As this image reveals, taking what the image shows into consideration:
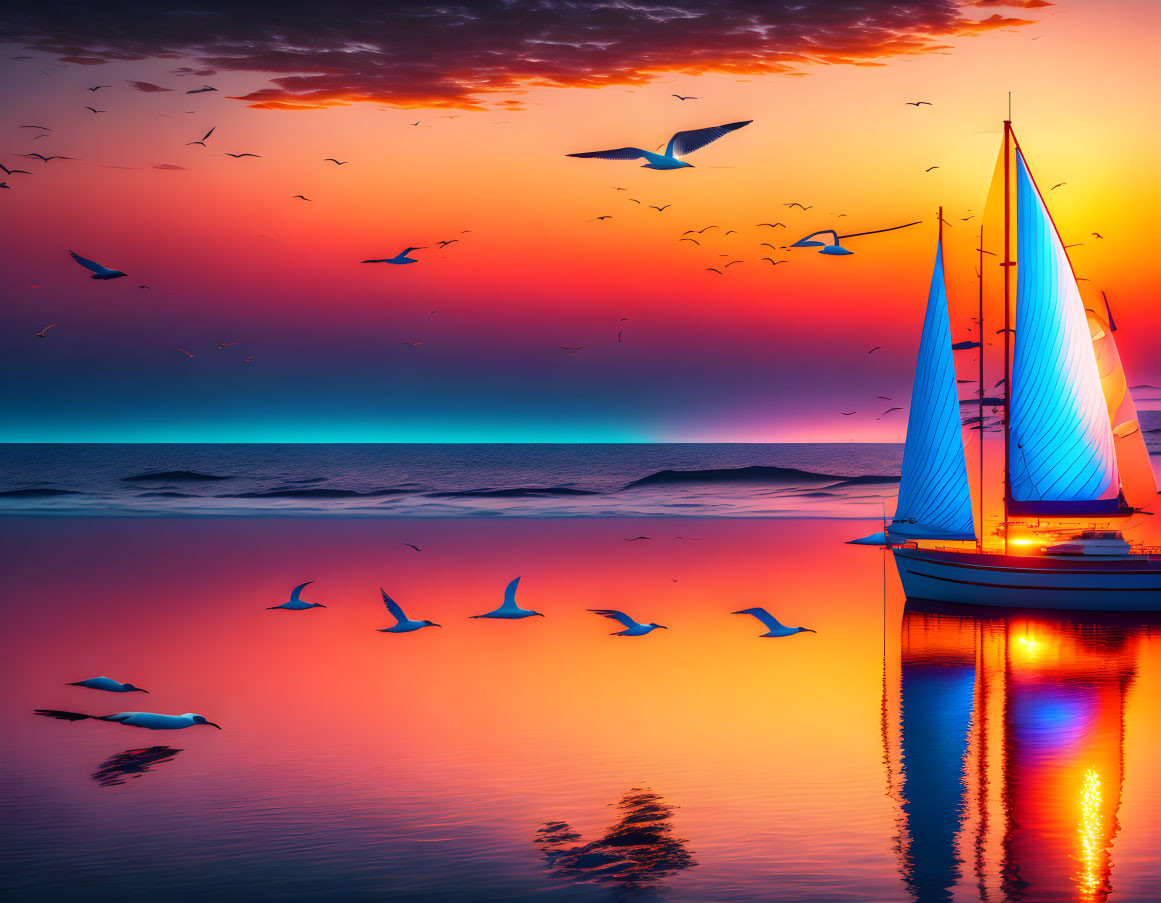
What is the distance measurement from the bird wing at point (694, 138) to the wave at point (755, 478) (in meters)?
65.0

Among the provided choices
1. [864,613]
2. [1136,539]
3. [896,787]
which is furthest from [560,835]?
[1136,539]

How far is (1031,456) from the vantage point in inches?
1073

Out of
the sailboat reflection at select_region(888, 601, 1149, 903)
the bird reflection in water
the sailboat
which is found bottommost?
the sailboat reflection at select_region(888, 601, 1149, 903)

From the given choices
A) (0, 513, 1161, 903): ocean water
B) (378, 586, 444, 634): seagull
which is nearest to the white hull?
(0, 513, 1161, 903): ocean water

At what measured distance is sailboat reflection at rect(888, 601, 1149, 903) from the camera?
9.65 metres

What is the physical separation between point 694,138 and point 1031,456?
1354 cm

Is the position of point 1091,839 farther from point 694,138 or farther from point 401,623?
point 694,138

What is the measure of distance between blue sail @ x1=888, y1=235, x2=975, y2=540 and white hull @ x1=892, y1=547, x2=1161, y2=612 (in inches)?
35.1

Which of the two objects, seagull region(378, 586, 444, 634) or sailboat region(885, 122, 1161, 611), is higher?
sailboat region(885, 122, 1161, 611)

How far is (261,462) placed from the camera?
437 ft

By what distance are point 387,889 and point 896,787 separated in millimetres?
6047

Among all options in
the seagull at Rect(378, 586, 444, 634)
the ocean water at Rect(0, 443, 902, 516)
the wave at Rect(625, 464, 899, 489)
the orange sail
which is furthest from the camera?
the wave at Rect(625, 464, 899, 489)

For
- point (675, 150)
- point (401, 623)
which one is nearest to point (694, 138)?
point (675, 150)

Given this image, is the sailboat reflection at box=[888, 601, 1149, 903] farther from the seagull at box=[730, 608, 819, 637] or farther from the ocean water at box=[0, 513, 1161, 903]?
the seagull at box=[730, 608, 819, 637]
